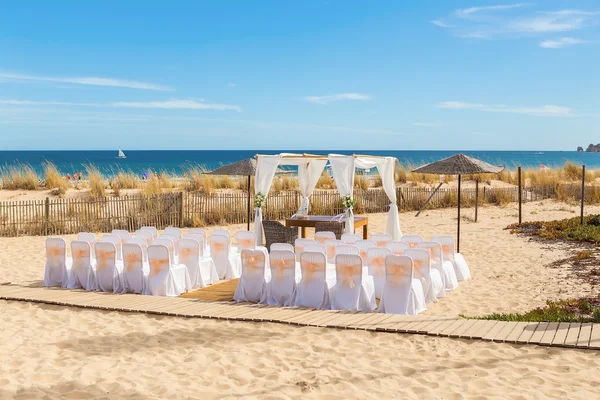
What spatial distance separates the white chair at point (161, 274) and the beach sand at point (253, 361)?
1217mm

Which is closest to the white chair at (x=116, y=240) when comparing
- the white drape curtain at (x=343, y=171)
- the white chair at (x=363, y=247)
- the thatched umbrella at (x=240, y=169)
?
the white chair at (x=363, y=247)

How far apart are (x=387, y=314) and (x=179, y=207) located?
11.3 meters

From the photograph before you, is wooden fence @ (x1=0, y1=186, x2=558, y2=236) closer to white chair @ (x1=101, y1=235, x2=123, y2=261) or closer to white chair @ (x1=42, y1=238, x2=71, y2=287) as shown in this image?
white chair @ (x1=101, y1=235, x2=123, y2=261)

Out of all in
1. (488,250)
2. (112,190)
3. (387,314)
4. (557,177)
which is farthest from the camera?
(557,177)

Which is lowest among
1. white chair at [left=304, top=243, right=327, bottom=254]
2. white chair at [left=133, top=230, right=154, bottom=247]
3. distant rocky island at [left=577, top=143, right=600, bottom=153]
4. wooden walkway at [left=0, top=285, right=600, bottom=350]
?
wooden walkway at [left=0, top=285, right=600, bottom=350]

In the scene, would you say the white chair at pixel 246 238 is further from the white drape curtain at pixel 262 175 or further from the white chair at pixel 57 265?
the white chair at pixel 57 265

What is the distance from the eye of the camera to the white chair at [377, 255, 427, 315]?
25.7 feet

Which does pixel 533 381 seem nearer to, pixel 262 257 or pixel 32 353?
pixel 262 257

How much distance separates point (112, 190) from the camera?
76.7 feet

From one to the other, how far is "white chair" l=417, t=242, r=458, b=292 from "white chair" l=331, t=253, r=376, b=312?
157 centimetres

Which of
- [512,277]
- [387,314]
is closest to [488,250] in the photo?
[512,277]

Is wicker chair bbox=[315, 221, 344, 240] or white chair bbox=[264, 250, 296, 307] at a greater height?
wicker chair bbox=[315, 221, 344, 240]

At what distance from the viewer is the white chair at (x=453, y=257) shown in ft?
33.5

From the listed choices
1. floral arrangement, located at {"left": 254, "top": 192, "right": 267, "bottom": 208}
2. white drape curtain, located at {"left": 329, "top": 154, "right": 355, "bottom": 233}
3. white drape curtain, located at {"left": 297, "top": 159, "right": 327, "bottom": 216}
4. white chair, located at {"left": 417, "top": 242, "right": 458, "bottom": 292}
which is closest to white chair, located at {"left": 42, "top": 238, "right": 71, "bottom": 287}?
floral arrangement, located at {"left": 254, "top": 192, "right": 267, "bottom": 208}
